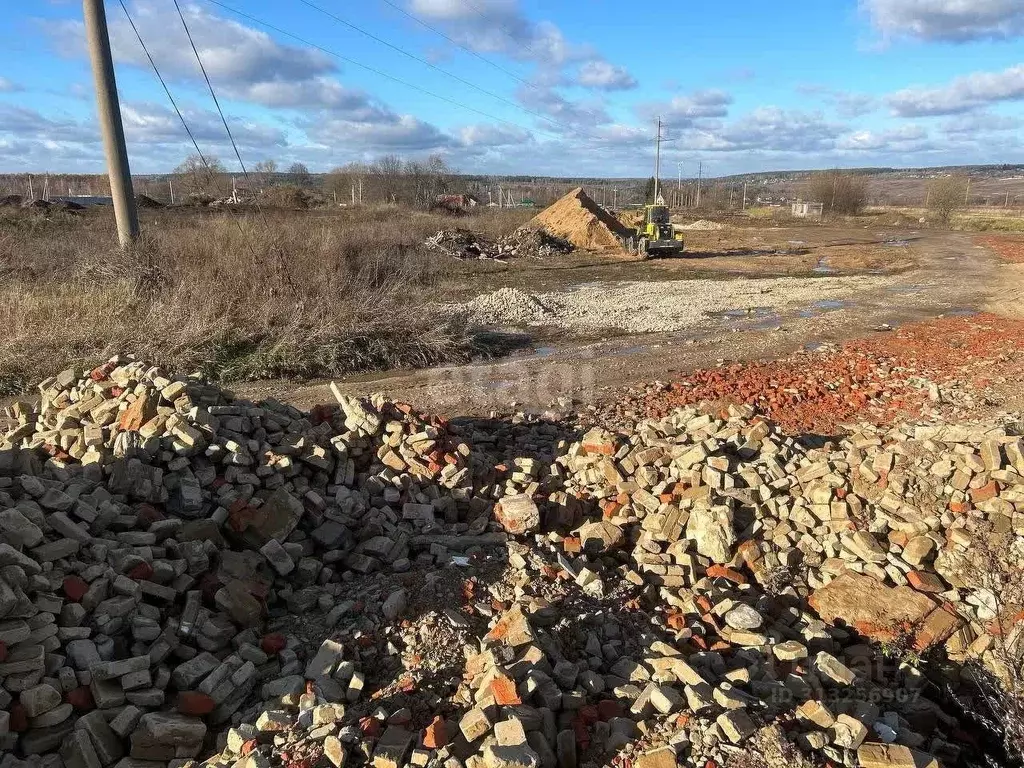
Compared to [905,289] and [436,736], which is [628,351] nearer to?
[436,736]

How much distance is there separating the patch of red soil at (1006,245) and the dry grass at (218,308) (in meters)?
25.0

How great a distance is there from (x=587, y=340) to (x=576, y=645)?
9.45m

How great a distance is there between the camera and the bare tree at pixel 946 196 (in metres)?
48.4

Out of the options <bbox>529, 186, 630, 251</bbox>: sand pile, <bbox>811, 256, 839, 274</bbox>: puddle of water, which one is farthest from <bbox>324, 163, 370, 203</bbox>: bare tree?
<bbox>811, 256, 839, 274</bbox>: puddle of water

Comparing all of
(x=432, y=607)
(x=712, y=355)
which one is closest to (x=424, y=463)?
(x=432, y=607)

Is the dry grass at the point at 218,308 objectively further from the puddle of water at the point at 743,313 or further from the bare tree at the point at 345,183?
the bare tree at the point at 345,183

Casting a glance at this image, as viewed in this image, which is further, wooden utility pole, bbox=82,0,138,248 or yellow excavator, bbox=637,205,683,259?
yellow excavator, bbox=637,205,683,259

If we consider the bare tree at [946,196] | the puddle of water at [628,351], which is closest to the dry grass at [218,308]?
the puddle of water at [628,351]

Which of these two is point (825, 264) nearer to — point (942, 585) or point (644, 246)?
point (644, 246)

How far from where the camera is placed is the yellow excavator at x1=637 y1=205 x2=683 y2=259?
26.6 metres

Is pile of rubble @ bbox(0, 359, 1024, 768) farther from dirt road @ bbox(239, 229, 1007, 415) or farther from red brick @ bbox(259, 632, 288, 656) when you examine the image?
dirt road @ bbox(239, 229, 1007, 415)

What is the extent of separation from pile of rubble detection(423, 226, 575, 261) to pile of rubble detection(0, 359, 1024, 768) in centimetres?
2024

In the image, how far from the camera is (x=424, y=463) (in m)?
5.94

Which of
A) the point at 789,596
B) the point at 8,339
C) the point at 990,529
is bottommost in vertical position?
the point at 789,596
